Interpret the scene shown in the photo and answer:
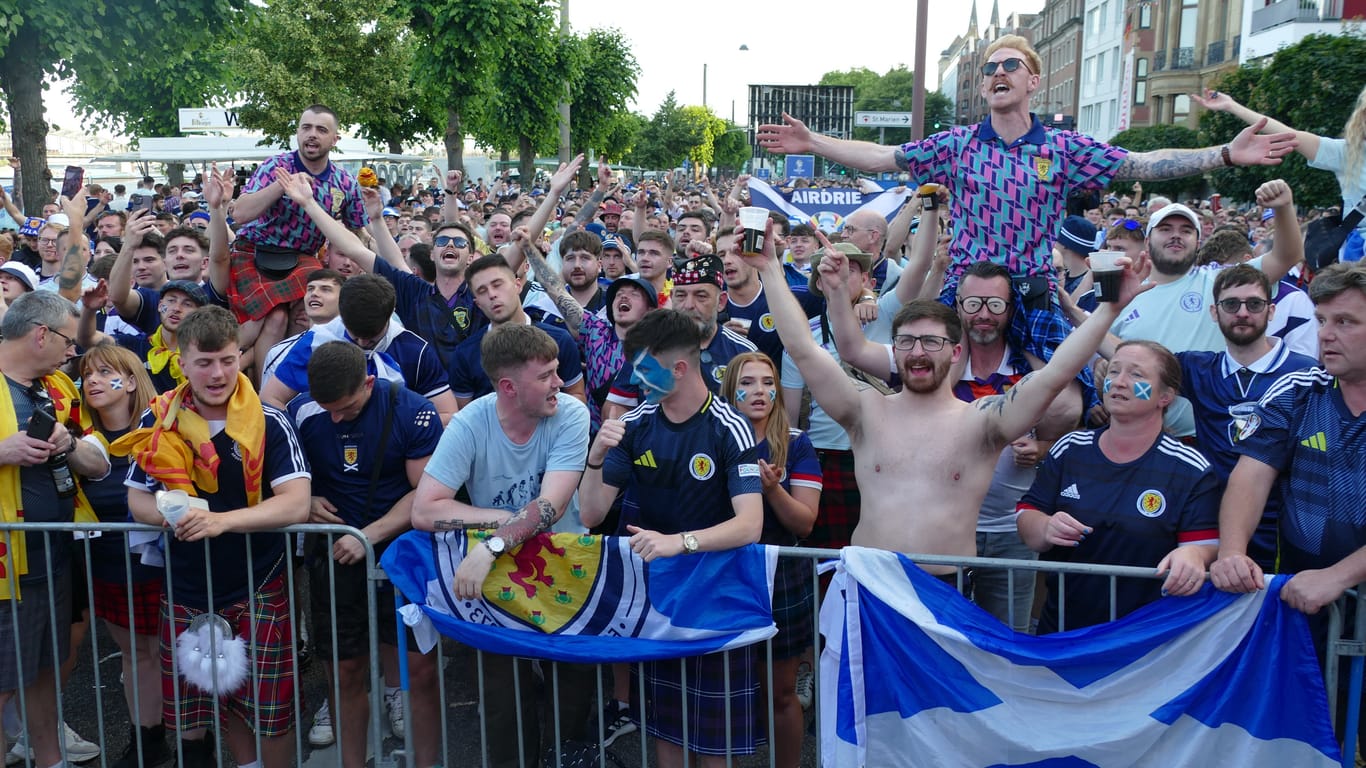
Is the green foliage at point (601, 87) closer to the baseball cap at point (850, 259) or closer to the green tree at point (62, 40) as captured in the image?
the green tree at point (62, 40)

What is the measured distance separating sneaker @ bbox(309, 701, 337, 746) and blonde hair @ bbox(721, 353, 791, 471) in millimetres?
2422

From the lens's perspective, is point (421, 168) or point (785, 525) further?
point (421, 168)

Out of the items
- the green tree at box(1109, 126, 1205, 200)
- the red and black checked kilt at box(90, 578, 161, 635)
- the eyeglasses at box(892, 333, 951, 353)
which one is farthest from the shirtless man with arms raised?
the green tree at box(1109, 126, 1205, 200)

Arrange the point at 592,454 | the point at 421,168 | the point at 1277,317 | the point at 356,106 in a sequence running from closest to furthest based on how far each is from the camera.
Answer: the point at 592,454 → the point at 1277,317 → the point at 356,106 → the point at 421,168

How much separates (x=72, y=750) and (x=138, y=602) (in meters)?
0.80

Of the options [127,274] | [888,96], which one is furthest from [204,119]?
[888,96]

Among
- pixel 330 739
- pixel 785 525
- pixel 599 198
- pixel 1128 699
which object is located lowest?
pixel 330 739

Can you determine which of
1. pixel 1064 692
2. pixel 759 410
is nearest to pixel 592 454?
pixel 759 410

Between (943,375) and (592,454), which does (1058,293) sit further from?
(592,454)

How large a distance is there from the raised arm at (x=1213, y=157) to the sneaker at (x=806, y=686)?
9.05 ft

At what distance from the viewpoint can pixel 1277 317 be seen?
17.5ft

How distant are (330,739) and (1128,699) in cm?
348

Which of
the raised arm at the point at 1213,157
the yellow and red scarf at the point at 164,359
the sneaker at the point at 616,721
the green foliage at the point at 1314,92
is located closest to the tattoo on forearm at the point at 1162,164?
the raised arm at the point at 1213,157

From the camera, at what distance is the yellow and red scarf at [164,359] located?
5.84 metres
